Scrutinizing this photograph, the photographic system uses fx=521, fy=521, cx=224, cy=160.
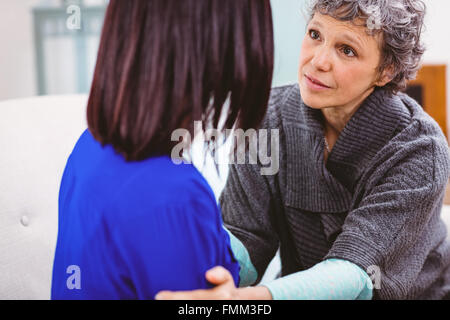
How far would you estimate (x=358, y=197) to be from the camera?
38.8 inches

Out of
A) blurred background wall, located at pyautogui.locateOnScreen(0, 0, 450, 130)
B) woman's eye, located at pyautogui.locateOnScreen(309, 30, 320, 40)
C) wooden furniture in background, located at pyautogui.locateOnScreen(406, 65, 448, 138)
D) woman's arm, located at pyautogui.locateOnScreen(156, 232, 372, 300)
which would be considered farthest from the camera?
→ blurred background wall, located at pyautogui.locateOnScreen(0, 0, 450, 130)

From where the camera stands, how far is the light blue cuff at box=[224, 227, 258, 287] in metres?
1.02

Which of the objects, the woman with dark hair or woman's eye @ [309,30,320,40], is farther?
woman's eye @ [309,30,320,40]

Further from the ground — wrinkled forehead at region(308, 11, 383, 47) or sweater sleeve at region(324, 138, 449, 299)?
wrinkled forehead at region(308, 11, 383, 47)

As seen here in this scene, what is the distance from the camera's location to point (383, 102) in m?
0.99

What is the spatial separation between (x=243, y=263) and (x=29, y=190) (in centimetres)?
43

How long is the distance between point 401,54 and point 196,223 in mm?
585

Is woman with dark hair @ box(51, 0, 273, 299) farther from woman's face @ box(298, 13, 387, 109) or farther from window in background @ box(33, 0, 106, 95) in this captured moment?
window in background @ box(33, 0, 106, 95)

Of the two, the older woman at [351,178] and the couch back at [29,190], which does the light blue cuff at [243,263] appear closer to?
the older woman at [351,178]

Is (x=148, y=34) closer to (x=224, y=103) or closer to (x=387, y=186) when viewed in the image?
(x=224, y=103)

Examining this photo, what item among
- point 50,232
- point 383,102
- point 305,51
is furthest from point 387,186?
point 50,232

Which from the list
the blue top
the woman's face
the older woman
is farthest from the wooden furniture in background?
the blue top
